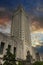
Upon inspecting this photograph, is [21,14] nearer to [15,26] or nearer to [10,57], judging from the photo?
[15,26]

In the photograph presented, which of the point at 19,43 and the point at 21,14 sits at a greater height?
the point at 21,14

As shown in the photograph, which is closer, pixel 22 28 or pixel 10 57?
pixel 10 57

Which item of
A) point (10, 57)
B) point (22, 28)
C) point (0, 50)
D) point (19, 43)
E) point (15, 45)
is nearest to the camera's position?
point (10, 57)

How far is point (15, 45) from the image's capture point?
122 ft

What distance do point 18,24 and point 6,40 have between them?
20.0 m

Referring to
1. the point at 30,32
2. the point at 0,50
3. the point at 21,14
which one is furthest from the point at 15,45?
the point at 30,32

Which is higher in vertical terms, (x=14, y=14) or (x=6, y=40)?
(x=14, y=14)

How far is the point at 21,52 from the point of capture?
40469mm

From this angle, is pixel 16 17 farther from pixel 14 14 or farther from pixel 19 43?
pixel 19 43

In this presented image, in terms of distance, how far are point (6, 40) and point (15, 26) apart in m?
20.8

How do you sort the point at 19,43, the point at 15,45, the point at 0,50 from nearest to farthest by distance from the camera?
the point at 0,50
the point at 15,45
the point at 19,43

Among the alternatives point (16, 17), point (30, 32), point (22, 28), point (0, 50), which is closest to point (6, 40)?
point (0, 50)

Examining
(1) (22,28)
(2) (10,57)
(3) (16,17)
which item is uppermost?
(3) (16,17)

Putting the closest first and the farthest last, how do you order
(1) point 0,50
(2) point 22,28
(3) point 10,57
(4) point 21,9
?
(3) point 10,57, (1) point 0,50, (2) point 22,28, (4) point 21,9
